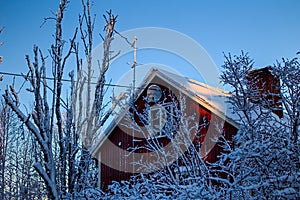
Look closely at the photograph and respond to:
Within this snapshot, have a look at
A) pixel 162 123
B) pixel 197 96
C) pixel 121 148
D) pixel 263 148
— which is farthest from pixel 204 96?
pixel 263 148

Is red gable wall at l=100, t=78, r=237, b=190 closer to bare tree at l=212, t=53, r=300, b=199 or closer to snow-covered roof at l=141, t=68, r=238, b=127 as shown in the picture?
snow-covered roof at l=141, t=68, r=238, b=127

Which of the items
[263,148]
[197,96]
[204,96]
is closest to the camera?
[263,148]

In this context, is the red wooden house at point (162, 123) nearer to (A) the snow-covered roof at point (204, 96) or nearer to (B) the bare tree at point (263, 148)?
(A) the snow-covered roof at point (204, 96)

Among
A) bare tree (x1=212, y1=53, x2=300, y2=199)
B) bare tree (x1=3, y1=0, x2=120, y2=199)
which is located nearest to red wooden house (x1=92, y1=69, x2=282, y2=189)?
bare tree (x1=212, y1=53, x2=300, y2=199)

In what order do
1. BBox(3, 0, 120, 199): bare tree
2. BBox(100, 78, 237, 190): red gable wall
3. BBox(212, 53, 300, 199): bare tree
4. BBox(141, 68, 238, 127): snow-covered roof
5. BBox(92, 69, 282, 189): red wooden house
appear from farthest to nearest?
BBox(100, 78, 237, 190): red gable wall → BBox(141, 68, 238, 127): snow-covered roof → BBox(92, 69, 282, 189): red wooden house → BBox(212, 53, 300, 199): bare tree → BBox(3, 0, 120, 199): bare tree

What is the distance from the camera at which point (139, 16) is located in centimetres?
988

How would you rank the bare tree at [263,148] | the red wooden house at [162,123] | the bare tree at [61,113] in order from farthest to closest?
1. the red wooden house at [162,123]
2. the bare tree at [263,148]
3. the bare tree at [61,113]

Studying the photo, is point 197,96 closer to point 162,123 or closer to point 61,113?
point 162,123

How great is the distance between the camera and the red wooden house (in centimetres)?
995

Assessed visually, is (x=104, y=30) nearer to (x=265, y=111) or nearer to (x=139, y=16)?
(x=265, y=111)

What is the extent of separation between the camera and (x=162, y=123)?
10664 mm

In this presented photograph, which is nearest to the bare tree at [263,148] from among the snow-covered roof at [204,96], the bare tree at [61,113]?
the bare tree at [61,113]

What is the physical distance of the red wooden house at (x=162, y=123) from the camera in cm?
995

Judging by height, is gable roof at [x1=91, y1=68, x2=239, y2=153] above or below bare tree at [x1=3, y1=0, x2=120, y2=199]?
above
